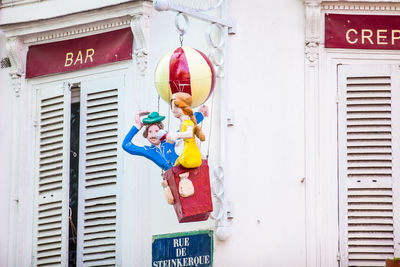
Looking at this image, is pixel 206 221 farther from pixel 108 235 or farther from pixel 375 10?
pixel 375 10

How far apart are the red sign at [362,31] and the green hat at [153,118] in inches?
78.2

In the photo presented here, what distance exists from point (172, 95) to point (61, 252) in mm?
2806

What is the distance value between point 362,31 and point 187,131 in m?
2.35

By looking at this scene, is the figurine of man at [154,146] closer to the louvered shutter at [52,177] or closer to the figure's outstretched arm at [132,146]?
the figure's outstretched arm at [132,146]

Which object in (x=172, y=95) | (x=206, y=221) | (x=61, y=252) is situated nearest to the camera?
(x=172, y=95)

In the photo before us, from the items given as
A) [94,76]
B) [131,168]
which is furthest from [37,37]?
[131,168]

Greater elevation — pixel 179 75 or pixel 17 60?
pixel 17 60

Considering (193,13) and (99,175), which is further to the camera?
(99,175)

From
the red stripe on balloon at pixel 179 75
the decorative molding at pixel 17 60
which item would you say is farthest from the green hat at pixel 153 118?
the decorative molding at pixel 17 60

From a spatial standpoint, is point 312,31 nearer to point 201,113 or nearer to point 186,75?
point 201,113

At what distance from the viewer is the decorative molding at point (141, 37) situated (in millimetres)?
13484

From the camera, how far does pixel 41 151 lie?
14.2 metres

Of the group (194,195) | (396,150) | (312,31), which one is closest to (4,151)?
(194,195)

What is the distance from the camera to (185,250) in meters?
12.8
